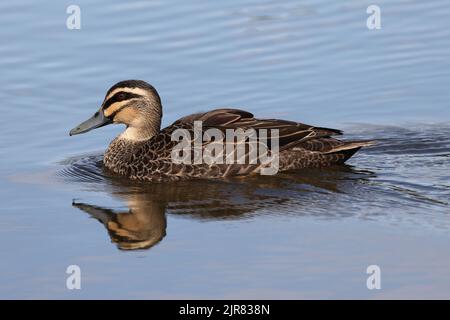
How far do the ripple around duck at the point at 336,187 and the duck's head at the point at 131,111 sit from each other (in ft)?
1.57

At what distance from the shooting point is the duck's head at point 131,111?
45.8 feet

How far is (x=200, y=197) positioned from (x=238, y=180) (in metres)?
0.76

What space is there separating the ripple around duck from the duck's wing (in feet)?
1.28

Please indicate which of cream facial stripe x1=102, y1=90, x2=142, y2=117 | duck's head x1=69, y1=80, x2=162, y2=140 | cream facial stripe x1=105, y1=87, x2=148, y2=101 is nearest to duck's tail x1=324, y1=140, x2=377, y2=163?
duck's head x1=69, y1=80, x2=162, y2=140

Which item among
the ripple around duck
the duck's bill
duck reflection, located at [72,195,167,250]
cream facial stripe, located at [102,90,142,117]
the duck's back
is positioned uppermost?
cream facial stripe, located at [102,90,142,117]

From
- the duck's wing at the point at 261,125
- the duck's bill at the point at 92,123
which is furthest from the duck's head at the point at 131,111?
the duck's wing at the point at 261,125

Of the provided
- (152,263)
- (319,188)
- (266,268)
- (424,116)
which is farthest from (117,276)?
(424,116)

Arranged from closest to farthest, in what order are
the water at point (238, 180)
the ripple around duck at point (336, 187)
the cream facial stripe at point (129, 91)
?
1. the water at point (238, 180)
2. the ripple around duck at point (336, 187)
3. the cream facial stripe at point (129, 91)

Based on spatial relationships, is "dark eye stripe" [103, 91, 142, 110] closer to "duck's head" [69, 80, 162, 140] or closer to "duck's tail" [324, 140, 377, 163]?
"duck's head" [69, 80, 162, 140]

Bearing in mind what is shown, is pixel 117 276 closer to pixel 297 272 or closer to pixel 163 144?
pixel 297 272

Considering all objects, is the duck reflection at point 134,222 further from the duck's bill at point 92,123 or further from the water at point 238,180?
the duck's bill at point 92,123

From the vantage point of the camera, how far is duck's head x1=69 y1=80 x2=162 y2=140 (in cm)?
1395

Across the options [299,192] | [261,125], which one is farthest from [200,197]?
[261,125]
